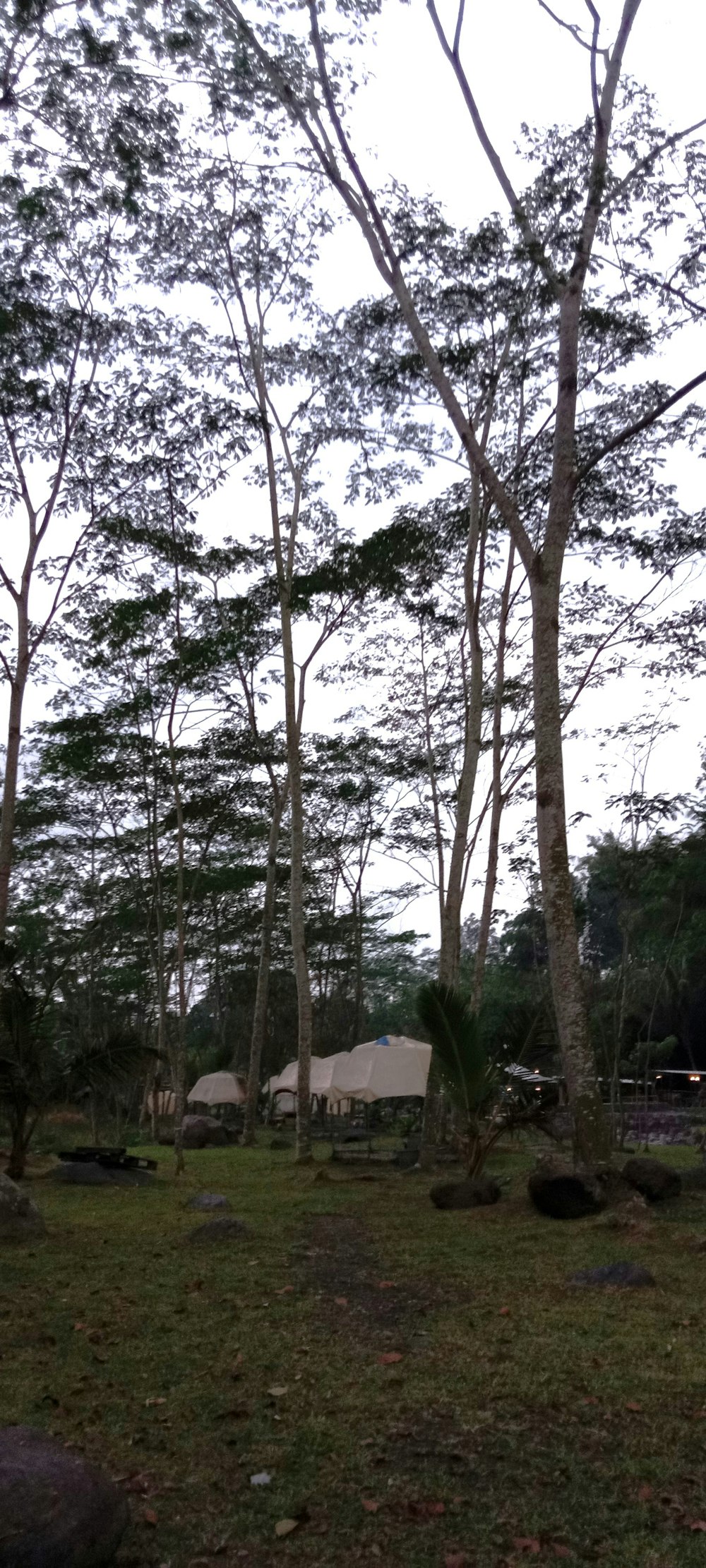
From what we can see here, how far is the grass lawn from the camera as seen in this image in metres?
3.30

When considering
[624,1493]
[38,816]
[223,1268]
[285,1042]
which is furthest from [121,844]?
[624,1493]

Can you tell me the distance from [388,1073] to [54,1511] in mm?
18233

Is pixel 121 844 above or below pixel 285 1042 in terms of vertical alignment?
above

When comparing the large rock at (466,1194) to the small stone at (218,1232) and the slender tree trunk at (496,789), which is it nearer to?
the small stone at (218,1232)

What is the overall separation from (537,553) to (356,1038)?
2286 cm

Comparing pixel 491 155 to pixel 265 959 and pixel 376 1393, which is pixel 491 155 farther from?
pixel 265 959

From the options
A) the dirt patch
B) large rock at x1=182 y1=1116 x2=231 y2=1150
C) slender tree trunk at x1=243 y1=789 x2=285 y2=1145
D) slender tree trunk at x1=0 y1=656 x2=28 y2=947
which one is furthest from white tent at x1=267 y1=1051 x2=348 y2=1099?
the dirt patch

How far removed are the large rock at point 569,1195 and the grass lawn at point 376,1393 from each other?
875 mm

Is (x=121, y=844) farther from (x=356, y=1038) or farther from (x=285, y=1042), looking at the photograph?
(x=285, y=1042)

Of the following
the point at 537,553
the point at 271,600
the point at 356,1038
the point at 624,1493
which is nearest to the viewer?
the point at 624,1493

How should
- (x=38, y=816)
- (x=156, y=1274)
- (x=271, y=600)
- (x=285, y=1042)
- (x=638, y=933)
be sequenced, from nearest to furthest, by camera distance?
(x=156, y=1274) → (x=271, y=600) → (x=38, y=816) → (x=638, y=933) → (x=285, y=1042)

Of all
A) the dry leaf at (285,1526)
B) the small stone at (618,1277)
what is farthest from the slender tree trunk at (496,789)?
the dry leaf at (285,1526)

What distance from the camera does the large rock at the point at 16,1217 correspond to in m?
8.35

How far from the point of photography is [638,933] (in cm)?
2864
